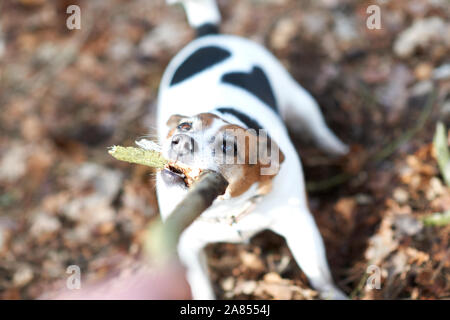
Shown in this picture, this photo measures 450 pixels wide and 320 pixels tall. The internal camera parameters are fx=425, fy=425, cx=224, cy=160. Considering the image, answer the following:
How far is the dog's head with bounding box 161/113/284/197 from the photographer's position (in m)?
1.93

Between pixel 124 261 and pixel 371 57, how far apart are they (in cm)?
295

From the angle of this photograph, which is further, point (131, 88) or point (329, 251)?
point (131, 88)

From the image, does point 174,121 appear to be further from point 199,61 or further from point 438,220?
point 438,220

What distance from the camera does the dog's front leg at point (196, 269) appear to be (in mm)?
2775

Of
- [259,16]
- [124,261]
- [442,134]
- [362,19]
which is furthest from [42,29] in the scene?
[442,134]

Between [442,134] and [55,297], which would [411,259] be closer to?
[442,134]

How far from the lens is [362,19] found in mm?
4344

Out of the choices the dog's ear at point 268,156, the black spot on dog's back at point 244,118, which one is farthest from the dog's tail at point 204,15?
the dog's ear at point 268,156

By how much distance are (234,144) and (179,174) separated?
33 centimetres

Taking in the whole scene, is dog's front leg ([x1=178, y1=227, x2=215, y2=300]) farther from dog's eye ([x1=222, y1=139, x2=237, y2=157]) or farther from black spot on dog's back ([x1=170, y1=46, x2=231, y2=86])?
black spot on dog's back ([x1=170, y1=46, x2=231, y2=86])

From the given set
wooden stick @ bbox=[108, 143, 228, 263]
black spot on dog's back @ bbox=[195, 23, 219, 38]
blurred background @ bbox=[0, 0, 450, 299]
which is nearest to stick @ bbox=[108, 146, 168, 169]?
wooden stick @ bbox=[108, 143, 228, 263]

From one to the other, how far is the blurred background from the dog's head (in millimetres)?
1005
